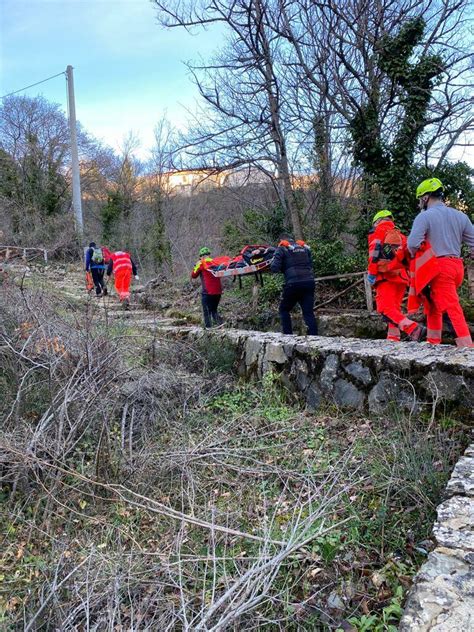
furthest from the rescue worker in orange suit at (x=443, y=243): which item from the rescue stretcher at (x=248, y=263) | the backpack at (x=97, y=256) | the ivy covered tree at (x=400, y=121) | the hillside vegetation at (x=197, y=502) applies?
the backpack at (x=97, y=256)

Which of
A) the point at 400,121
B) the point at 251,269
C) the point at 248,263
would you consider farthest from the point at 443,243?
the point at 400,121

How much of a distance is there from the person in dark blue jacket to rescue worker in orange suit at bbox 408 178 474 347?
30.3 feet

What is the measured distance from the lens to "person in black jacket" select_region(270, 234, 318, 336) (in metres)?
6.03

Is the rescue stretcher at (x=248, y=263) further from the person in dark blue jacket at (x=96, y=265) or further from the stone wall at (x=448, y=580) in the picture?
the stone wall at (x=448, y=580)

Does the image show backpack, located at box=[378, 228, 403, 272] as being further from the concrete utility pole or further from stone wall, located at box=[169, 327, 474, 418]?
the concrete utility pole

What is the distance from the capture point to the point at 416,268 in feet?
14.5

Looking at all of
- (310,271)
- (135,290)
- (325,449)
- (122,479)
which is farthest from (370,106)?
(122,479)

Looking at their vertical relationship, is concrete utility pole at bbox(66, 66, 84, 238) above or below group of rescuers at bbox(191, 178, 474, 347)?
above

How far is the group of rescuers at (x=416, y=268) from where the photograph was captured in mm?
4191

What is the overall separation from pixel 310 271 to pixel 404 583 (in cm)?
452

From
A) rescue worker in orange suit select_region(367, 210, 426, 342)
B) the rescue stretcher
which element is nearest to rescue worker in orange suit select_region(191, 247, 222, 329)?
the rescue stretcher

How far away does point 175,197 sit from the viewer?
79.9 ft

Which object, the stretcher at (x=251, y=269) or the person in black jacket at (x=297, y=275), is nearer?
the person in black jacket at (x=297, y=275)

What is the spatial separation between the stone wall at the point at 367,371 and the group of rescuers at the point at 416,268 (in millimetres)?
694
